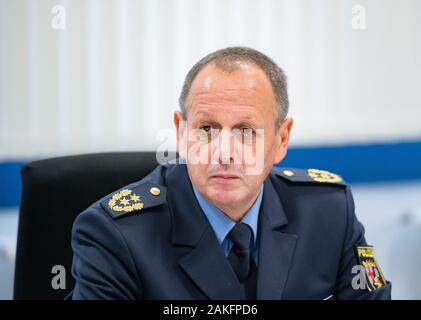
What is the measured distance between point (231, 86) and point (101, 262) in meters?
0.47

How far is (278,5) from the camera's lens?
2.42 meters

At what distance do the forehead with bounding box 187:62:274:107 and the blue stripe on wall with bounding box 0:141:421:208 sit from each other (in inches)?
44.2

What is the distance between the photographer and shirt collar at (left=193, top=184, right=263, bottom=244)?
4.82 feet

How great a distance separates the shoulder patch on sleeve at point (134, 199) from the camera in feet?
4.75

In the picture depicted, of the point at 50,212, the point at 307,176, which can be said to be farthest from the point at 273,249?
the point at 50,212

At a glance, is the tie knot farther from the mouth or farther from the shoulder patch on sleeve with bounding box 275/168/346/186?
the shoulder patch on sleeve with bounding box 275/168/346/186

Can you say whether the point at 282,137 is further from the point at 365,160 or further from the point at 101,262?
the point at 365,160

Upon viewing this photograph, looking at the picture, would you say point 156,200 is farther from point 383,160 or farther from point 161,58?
point 383,160

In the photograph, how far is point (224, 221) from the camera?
58.3 inches

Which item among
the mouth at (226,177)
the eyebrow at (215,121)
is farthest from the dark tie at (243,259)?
the eyebrow at (215,121)

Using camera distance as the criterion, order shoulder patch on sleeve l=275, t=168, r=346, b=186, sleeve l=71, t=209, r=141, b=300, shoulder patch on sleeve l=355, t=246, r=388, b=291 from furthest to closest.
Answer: shoulder patch on sleeve l=275, t=168, r=346, b=186
shoulder patch on sleeve l=355, t=246, r=388, b=291
sleeve l=71, t=209, r=141, b=300

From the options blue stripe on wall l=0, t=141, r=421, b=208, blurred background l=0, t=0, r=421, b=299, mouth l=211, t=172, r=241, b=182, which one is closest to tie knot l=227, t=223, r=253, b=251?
mouth l=211, t=172, r=241, b=182
